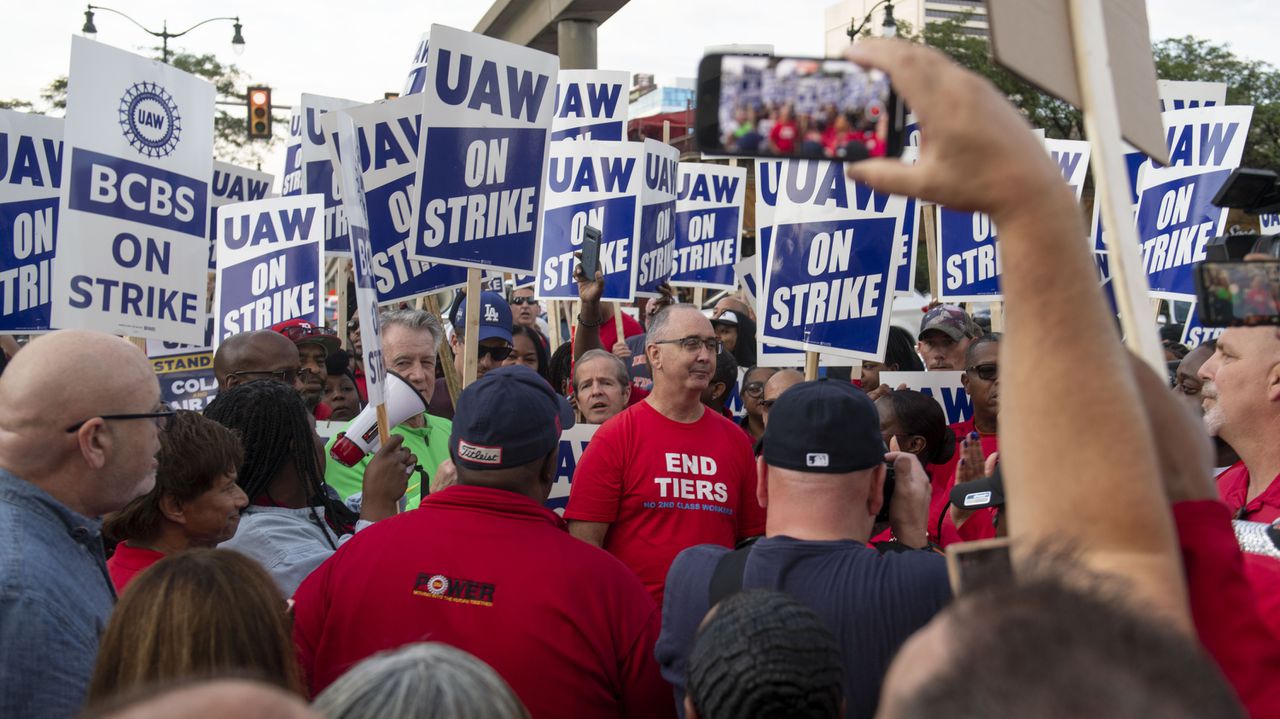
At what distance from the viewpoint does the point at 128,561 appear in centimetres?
299

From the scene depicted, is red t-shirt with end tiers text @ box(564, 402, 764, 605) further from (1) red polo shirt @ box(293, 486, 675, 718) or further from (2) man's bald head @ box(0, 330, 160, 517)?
Answer: (2) man's bald head @ box(0, 330, 160, 517)

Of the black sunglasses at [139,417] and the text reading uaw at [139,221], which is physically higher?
the text reading uaw at [139,221]

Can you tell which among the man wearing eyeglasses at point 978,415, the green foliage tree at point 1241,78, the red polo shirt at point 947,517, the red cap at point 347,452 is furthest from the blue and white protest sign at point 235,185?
the green foliage tree at point 1241,78

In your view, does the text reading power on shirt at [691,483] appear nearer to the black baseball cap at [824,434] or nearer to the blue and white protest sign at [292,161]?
the black baseball cap at [824,434]

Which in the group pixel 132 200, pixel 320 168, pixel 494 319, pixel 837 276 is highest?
pixel 320 168

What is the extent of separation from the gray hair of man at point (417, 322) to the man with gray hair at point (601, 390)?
29.6 inches

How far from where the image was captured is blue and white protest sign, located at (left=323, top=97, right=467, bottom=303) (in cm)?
507

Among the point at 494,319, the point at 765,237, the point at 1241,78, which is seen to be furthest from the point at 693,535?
the point at 1241,78

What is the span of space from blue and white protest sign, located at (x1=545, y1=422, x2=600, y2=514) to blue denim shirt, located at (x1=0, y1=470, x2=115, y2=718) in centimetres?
276

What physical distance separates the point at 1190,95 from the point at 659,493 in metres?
6.71

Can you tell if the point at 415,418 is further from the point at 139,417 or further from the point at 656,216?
the point at 656,216

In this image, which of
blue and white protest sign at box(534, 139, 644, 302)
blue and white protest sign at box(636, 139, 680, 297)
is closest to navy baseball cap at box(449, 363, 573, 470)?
blue and white protest sign at box(534, 139, 644, 302)

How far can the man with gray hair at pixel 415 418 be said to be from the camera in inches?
188

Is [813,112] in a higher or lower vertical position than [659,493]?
higher
